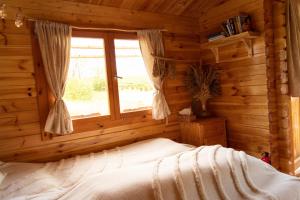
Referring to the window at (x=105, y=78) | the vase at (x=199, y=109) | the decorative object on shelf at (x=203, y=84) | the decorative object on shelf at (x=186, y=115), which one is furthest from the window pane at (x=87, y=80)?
the vase at (x=199, y=109)

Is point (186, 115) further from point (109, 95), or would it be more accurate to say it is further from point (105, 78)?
point (105, 78)

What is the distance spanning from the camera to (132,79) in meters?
2.93

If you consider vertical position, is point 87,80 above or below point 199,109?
above

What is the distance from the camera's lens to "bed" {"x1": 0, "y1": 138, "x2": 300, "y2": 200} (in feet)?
4.60

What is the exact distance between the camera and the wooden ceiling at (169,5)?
2750mm

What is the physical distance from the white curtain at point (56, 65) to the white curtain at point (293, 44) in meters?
2.41

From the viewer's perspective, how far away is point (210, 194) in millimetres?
1496

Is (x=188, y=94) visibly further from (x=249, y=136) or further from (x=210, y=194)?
(x=210, y=194)

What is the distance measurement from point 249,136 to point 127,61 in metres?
1.79

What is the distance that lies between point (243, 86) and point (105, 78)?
5.56 feet

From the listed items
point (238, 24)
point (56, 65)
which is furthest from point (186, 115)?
point (56, 65)

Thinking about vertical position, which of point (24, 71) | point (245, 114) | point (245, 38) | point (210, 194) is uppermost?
point (245, 38)

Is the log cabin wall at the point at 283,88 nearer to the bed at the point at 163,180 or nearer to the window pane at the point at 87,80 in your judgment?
the bed at the point at 163,180

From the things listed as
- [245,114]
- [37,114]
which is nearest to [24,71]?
[37,114]
